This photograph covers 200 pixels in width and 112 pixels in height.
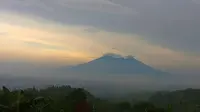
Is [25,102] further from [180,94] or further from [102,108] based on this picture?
[180,94]

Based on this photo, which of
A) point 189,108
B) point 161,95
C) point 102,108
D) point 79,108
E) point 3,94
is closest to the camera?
point 3,94

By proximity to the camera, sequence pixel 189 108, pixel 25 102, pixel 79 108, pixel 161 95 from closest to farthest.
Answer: pixel 25 102, pixel 79 108, pixel 189 108, pixel 161 95

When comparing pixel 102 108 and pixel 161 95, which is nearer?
pixel 102 108

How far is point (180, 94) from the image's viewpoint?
47.2m

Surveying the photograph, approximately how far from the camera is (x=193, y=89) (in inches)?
1933

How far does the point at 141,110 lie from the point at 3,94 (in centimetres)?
→ 1229

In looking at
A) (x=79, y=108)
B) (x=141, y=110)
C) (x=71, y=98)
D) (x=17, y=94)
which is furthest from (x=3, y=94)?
(x=141, y=110)

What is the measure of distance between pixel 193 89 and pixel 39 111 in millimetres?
36973

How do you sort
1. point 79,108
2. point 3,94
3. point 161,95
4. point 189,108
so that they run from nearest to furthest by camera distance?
point 3,94 → point 79,108 → point 189,108 → point 161,95

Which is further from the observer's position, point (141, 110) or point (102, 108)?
point (102, 108)

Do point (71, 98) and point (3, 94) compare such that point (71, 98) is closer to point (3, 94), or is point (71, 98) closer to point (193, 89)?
point (3, 94)

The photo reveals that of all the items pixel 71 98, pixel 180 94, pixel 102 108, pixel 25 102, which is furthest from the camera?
pixel 180 94

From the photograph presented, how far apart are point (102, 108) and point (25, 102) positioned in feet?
47.9

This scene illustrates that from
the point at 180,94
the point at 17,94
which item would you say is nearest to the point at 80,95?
the point at 17,94
